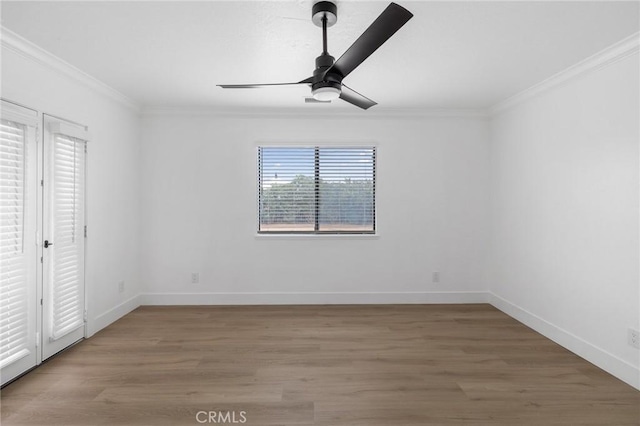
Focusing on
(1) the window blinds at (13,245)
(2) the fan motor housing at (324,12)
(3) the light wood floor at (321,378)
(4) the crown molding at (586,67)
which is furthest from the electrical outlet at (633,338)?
(1) the window blinds at (13,245)

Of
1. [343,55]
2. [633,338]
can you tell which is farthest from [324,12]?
[633,338]

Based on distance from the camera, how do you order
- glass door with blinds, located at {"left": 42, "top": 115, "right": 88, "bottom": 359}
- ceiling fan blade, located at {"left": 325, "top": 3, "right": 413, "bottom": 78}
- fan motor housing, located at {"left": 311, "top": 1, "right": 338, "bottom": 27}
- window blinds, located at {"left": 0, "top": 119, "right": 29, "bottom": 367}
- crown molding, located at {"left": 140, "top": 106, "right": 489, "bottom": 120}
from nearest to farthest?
ceiling fan blade, located at {"left": 325, "top": 3, "right": 413, "bottom": 78}
fan motor housing, located at {"left": 311, "top": 1, "right": 338, "bottom": 27}
window blinds, located at {"left": 0, "top": 119, "right": 29, "bottom": 367}
glass door with blinds, located at {"left": 42, "top": 115, "right": 88, "bottom": 359}
crown molding, located at {"left": 140, "top": 106, "right": 489, "bottom": 120}

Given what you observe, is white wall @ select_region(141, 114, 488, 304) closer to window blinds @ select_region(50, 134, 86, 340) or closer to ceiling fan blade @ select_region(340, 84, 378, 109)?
window blinds @ select_region(50, 134, 86, 340)

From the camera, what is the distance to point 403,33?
7.14 feet

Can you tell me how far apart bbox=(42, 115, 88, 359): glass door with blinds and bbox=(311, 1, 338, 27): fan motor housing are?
230 cm

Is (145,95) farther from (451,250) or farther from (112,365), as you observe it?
A: (451,250)

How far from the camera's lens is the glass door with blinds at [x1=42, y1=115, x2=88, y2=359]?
259 centimetres

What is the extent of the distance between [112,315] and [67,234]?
114 cm

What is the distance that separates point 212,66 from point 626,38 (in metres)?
3.16

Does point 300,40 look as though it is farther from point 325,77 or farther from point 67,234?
point 67,234

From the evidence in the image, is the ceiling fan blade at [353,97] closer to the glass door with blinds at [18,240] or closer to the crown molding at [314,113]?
the crown molding at [314,113]

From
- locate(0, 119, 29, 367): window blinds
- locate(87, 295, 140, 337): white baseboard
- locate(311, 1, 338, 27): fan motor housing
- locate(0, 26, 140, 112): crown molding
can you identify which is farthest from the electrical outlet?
locate(0, 26, 140, 112): crown molding

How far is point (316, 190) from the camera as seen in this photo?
4.18 meters

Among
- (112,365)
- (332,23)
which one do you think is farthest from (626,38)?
(112,365)
